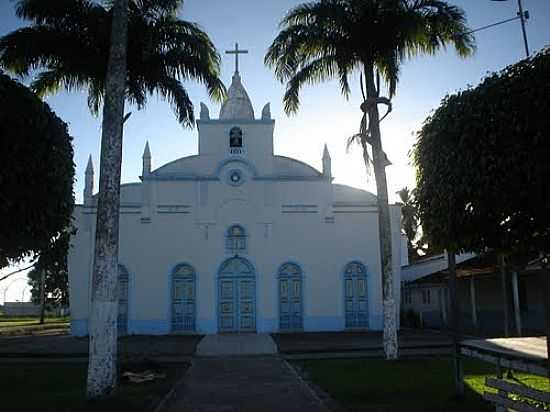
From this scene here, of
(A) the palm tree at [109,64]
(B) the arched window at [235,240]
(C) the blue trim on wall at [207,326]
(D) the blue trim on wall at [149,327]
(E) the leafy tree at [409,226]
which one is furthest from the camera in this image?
(E) the leafy tree at [409,226]

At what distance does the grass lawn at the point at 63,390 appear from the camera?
9.53m

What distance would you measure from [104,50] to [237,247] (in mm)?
14268

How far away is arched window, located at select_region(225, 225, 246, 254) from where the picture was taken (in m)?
26.1

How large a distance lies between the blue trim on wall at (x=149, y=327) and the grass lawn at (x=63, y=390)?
30.7ft

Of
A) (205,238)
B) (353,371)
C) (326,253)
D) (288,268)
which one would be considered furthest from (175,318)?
(353,371)

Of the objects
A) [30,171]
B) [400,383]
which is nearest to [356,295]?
[400,383]

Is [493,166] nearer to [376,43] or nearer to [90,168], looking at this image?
[376,43]

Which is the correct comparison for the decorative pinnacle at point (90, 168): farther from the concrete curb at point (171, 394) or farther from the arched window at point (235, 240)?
the concrete curb at point (171, 394)

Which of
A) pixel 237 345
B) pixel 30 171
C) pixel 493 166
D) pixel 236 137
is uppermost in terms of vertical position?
pixel 236 137

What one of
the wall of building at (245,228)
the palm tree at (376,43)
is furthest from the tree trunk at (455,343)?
the wall of building at (245,228)

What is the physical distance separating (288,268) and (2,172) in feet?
62.3

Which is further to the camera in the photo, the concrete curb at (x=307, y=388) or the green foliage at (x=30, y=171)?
the concrete curb at (x=307, y=388)

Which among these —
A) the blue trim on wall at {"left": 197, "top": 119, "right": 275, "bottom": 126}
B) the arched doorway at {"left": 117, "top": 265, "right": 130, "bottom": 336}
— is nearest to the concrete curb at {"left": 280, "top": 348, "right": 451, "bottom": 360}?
the arched doorway at {"left": 117, "top": 265, "right": 130, "bottom": 336}

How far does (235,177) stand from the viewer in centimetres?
2672
